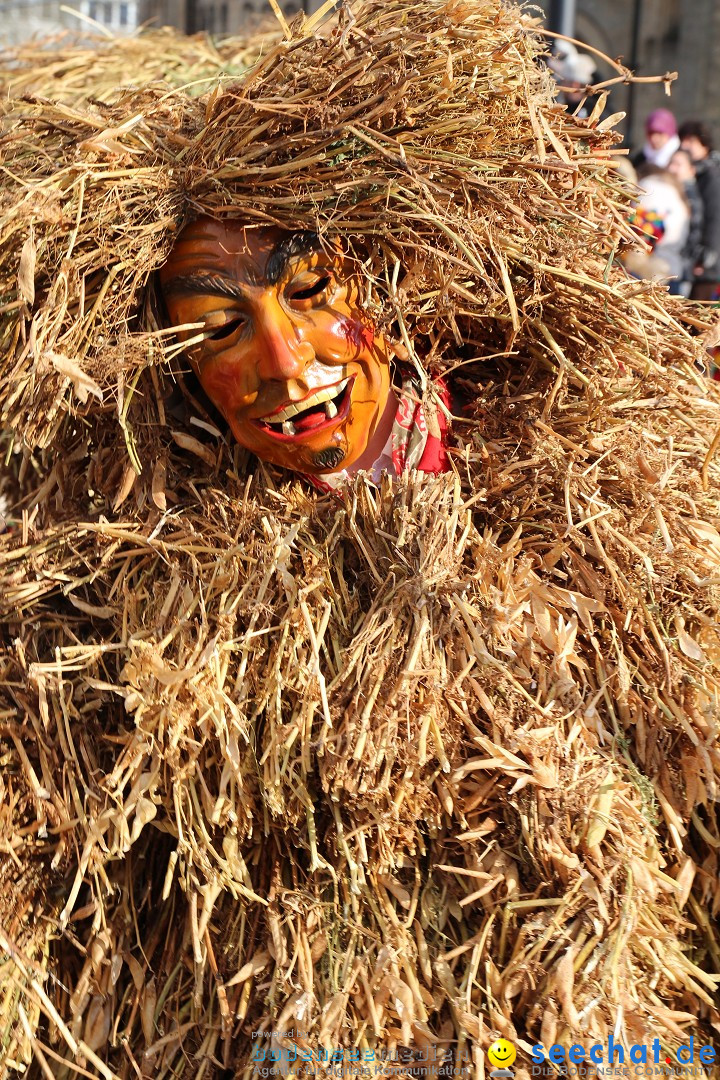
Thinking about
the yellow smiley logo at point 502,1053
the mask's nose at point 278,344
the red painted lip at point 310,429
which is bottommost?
the yellow smiley logo at point 502,1053

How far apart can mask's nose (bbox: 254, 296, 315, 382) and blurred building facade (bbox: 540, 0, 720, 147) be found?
9901 millimetres

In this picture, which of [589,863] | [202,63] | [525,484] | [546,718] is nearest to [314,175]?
[525,484]

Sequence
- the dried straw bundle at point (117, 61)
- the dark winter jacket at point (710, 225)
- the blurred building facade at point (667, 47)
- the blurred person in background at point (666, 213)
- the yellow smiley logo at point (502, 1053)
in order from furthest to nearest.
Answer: the blurred building facade at point (667, 47)
the dark winter jacket at point (710, 225)
the blurred person in background at point (666, 213)
the dried straw bundle at point (117, 61)
the yellow smiley logo at point (502, 1053)

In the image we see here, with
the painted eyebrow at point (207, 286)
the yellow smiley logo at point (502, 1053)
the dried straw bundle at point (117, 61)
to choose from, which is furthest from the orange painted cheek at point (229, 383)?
the dried straw bundle at point (117, 61)

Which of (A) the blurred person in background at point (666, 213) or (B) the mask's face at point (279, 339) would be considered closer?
(B) the mask's face at point (279, 339)

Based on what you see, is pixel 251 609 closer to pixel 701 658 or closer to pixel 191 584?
pixel 191 584

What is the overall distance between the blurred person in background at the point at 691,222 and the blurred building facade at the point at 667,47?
6532 millimetres

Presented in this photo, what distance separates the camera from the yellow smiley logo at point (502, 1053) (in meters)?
1.55

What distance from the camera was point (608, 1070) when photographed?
1525 mm

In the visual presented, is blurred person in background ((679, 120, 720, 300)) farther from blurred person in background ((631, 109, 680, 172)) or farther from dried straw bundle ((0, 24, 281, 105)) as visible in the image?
dried straw bundle ((0, 24, 281, 105))

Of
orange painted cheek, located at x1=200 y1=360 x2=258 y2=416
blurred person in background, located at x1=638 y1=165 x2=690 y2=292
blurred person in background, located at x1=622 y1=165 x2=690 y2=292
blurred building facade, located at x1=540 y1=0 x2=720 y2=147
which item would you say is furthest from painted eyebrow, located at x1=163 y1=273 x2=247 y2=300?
blurred building facade, located at x1=540 y1=0 x2=720 y2=147

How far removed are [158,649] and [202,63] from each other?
2.27 metres

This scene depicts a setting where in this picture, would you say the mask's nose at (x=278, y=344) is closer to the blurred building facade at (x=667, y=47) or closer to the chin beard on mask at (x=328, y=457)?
the chin beard on mask at (x=328, y=457)

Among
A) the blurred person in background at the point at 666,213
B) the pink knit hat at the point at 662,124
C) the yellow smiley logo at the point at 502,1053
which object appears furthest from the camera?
the pink knit hat at the point at 662,124
